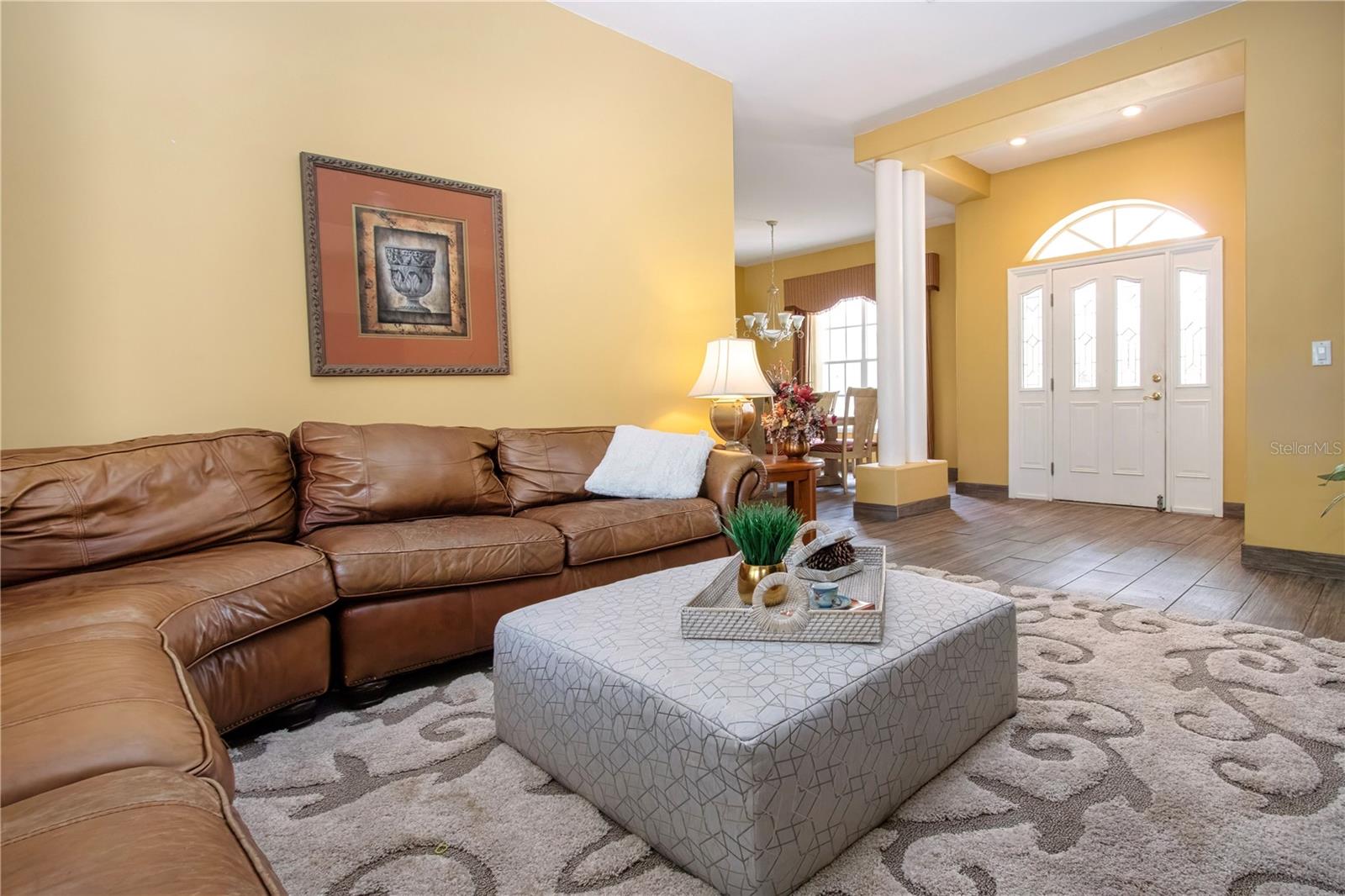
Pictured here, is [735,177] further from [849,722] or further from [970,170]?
[849,722]

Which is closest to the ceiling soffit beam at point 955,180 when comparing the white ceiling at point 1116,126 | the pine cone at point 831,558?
the white ceiling at point 1116,126

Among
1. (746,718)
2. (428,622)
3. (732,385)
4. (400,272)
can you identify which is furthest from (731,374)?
(746,718)

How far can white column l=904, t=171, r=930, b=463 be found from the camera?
17.4 feet

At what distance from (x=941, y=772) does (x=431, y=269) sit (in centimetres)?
276

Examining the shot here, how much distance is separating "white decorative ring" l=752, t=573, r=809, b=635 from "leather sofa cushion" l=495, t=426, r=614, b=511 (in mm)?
1521

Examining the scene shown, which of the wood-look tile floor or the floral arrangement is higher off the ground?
the floral arrangement

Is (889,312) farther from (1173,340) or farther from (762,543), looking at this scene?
(762,543)

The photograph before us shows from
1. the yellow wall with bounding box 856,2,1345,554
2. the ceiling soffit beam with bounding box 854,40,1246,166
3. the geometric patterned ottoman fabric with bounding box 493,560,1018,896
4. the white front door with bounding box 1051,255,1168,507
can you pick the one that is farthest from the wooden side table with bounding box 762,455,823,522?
the white front door with bounding box 1051,255,1168,507

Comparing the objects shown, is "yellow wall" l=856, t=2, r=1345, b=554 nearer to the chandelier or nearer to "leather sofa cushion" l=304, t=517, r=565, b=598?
"leather sofa cushion" l=304, t=517, r=565, b=598

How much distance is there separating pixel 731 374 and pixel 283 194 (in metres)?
2.12

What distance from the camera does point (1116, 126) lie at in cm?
505

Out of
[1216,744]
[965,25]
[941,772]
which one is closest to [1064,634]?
[1216,744]

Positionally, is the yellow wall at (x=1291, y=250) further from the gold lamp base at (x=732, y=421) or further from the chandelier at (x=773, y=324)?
the chandelier at (x=773, y=324)

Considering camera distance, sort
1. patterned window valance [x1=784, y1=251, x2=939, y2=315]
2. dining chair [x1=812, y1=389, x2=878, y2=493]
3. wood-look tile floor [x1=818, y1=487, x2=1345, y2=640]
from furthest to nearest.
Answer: patterned window valance [x1=784, y1=251, x2=939, y2=315]
dining chair [x1=812, y1=389, x2=878, y2=493]
wood-look tile floor [x1=818, y1=487, x2=1345, y2=640]
